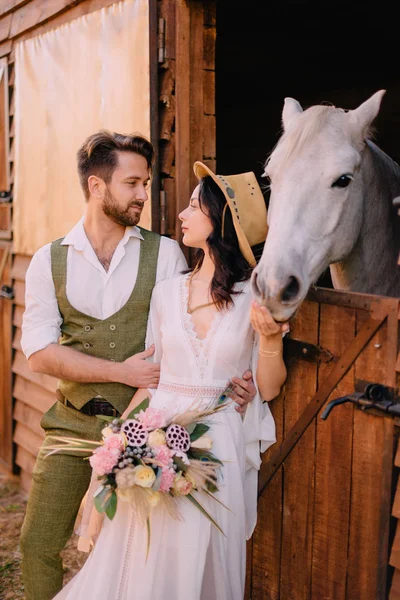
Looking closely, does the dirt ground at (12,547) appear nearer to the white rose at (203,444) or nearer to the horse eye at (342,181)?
the white rose at (203,444)

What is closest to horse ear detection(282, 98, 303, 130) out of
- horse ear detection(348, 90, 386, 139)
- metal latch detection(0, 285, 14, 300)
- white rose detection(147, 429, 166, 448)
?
horse ear detection(348, 90, 386, 139)

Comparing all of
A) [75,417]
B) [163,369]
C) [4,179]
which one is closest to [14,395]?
[4,179]

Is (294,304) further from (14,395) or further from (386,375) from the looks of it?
(14,395)

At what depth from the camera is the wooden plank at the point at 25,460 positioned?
465 centimetres

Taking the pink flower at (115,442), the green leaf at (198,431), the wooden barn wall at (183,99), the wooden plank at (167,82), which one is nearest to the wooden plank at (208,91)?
the wooden barn wall at (183,99)

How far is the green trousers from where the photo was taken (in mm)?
2592

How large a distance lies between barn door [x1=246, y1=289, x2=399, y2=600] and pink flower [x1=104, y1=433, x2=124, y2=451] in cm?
72

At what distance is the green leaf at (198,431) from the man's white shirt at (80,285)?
2.19 feet

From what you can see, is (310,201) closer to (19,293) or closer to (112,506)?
(112,506)

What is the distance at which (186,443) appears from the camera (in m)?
2.04

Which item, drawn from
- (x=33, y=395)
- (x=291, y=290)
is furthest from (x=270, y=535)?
(x=33, y=395)

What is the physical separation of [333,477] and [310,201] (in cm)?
95

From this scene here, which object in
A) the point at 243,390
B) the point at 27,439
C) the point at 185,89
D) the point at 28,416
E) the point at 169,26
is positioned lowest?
the point at 27,439

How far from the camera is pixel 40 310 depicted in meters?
2.58
